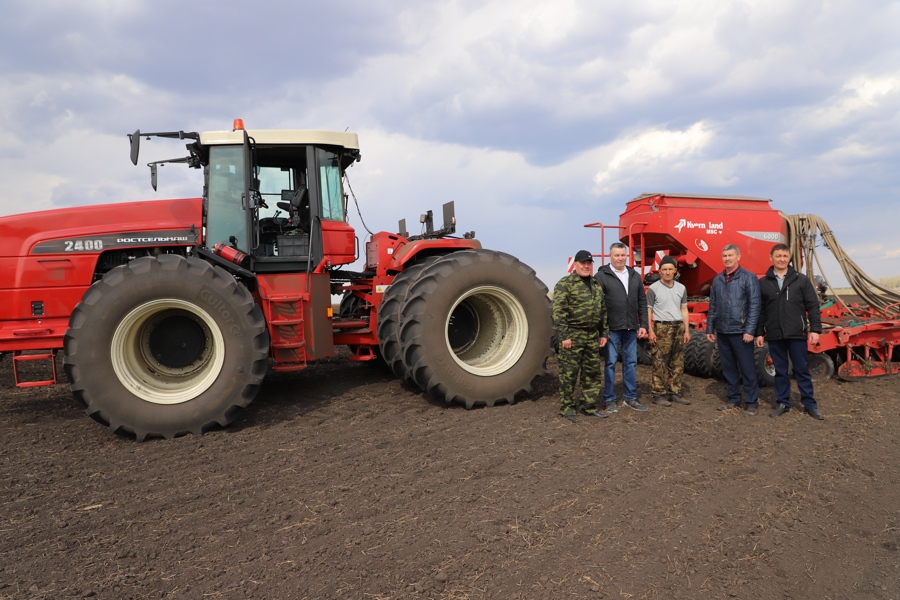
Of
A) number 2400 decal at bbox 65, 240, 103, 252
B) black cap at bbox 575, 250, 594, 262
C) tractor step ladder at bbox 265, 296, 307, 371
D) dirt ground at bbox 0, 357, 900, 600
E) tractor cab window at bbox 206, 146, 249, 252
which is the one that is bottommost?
dirt ground at bbox 0, 357, 900, 600

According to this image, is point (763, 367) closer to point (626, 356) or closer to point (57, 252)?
point (626, 356)

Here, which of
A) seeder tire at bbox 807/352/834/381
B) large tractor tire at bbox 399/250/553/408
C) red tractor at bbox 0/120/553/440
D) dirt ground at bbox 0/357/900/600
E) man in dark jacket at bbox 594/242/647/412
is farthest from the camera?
seeder tire at bbox 807/352/834/381

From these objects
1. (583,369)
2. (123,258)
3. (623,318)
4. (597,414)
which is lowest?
(597,414)

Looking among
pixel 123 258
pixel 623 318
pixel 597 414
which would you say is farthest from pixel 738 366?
pixel 123 258

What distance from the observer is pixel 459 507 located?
3.45 m

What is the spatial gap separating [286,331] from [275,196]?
1.48 metres

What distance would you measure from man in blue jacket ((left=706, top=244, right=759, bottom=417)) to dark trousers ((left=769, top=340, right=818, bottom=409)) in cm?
21

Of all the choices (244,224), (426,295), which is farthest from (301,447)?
(244,224)

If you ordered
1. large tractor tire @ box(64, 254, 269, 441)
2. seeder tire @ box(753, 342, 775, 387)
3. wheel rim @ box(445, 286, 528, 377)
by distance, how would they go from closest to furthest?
1. large tractor tire @ box(64, 254, 269, 441)
2. wheel rim @ box(445, 286, 528, 377)
3. seeder tire @ box(753, 342, 775, 387)

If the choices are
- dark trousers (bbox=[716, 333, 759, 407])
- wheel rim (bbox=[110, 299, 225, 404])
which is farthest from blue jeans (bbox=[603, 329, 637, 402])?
wheel rim (bbox=[110, 299, 225, 404])

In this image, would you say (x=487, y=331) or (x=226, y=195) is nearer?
(x=226, y=195)

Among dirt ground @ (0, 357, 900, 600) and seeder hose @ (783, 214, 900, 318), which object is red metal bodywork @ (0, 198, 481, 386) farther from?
seeder hose @ (783, 214, 900, 318)

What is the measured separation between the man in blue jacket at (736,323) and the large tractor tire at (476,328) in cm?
174

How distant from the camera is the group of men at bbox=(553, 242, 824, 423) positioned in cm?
533
